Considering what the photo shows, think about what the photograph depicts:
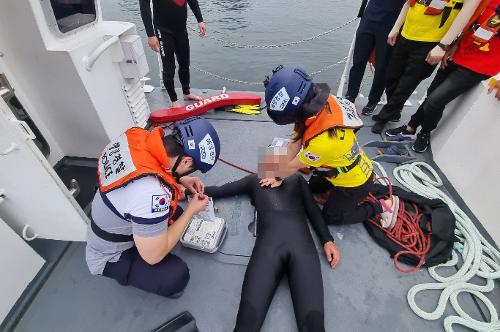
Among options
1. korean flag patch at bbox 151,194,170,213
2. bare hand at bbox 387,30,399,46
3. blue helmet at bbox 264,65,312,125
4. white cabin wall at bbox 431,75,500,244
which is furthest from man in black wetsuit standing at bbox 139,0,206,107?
white cabin wall at bbox 431,75,500,244

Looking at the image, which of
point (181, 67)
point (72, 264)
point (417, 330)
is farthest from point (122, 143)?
point (181, 67)

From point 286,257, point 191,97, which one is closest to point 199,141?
point 286,257

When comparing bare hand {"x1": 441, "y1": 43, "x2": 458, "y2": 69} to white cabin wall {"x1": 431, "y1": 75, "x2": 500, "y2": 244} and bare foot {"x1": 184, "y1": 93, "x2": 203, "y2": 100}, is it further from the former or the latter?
bare foot {"x1": 184, "y1": 93, "x2": 203, "y2": 100}

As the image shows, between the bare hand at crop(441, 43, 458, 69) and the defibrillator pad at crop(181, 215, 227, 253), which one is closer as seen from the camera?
the defibrillator pad at crop(181, 215, 227, 253)

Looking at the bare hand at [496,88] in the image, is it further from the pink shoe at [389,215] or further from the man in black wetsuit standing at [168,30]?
the man in black wetsuit standing at [168,30]

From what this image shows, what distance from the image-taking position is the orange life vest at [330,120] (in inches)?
71.1

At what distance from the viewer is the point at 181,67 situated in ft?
11.7

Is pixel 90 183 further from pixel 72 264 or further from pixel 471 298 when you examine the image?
pixel 471 298

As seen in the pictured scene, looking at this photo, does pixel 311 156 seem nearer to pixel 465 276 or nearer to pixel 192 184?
pixel 192 184

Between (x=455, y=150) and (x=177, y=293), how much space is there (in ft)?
9.10

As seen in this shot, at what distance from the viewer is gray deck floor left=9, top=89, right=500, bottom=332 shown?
1813 mm

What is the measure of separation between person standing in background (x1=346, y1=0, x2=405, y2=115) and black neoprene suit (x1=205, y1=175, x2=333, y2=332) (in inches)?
72.4

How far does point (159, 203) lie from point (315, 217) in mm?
1309

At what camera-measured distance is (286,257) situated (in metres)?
1.88
